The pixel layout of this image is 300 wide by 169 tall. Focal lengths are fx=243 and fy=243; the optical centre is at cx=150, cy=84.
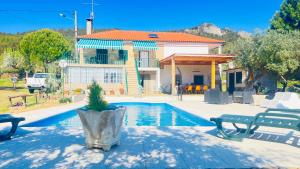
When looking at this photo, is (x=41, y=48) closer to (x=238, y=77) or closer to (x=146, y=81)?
(x=146, y=81)

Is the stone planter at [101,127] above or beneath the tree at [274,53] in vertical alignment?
beneath

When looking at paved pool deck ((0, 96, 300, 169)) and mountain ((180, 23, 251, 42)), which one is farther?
mountain ((180, 23, 251, 42))

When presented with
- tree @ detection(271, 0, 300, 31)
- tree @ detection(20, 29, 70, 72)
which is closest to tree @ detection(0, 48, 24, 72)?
tree @ detection(20, 29, 70, 72)

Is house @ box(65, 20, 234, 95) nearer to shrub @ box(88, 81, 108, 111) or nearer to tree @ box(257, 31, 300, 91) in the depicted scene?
tree @ box(257, 31, 300, 91)

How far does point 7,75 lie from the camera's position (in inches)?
2098

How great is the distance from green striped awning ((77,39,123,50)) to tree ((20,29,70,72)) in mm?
16812

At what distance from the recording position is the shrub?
558 centimetres

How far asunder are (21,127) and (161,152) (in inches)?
215

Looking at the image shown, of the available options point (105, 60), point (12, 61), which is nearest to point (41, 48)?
point (12, 61)

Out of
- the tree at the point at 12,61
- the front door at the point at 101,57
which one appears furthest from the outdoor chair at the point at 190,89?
the tree at the point at 12,61

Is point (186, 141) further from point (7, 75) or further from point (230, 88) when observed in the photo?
point (7, 75)

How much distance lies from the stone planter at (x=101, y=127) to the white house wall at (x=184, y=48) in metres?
28.3

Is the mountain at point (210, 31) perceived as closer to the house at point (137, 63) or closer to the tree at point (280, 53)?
the house at point (137, 63)

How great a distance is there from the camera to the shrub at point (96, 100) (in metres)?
5.58
